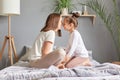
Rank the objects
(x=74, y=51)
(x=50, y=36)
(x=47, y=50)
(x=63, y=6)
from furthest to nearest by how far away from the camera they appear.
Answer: (x=63, y=6) → (x=74, y=51) → (x=50, y=36) → (x=47, y=50)

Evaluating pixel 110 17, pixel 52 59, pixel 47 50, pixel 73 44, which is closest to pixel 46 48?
pixel 47 50

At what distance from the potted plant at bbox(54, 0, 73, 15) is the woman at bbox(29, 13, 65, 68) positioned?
4.08 feet

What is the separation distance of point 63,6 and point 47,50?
5.53 feet

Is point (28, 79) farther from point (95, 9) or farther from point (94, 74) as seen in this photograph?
point (95, 9)

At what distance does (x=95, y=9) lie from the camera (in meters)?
4.62

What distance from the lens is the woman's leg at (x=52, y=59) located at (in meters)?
2.77

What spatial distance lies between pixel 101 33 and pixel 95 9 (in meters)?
0.47

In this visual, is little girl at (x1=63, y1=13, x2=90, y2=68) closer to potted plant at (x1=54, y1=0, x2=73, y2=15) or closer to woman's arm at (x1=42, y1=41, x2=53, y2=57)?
woman's arm at (x1=42, y1=41, x2=53, y2=57)

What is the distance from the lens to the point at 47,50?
3.09 meters

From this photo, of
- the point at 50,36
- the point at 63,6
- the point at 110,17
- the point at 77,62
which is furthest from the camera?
the point at 110,17

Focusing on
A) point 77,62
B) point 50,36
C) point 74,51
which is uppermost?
point 50,36

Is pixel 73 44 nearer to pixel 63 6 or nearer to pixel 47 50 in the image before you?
pixel 47 50

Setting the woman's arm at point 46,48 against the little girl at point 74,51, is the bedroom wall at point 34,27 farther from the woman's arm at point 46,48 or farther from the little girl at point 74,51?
the woman's arm at point 46,48

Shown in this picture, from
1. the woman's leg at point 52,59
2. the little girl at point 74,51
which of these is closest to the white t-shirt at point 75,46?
the little girl at point 74,51
